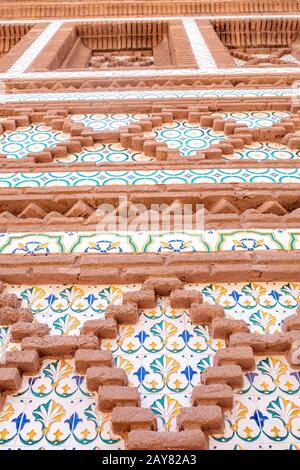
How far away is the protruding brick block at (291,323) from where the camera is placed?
1.27m

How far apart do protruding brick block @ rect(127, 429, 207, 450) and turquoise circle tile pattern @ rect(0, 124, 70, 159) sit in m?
1.38

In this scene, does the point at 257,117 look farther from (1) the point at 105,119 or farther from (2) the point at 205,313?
(2) the point at 205,313

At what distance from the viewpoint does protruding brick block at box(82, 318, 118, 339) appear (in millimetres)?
1271

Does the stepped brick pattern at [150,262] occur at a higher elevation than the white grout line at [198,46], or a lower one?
lower

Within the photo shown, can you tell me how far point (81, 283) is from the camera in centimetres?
144

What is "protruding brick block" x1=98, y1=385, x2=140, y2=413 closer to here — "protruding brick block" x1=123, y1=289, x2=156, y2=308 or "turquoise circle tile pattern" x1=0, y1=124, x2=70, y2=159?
"protruding brick block" x1=123, y1=289, x2=156, y2=308

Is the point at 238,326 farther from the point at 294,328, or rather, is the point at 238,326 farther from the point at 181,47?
the point at 181,47

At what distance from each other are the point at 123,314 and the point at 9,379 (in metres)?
0.34

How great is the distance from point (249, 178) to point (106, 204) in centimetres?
56

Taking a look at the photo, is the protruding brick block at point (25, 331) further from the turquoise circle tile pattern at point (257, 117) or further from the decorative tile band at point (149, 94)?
the decorative tile band at point (149, 94)

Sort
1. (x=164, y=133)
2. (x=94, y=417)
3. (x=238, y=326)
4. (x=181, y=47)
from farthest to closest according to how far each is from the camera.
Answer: (x=181, y=47) → (x=164, y=133) → (x=238, y=326) → (x=94, y=417)

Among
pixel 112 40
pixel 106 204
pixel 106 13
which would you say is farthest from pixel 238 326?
pixel 106 13

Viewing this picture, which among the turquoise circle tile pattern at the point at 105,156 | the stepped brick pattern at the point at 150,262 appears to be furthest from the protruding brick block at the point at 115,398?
the turquoise circle tile pattern at the point at 105,156

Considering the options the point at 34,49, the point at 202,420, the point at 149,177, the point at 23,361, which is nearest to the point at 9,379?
the point at 23,361
